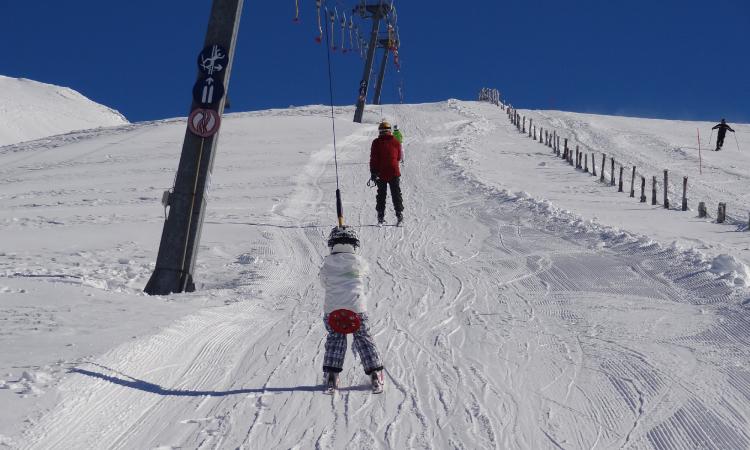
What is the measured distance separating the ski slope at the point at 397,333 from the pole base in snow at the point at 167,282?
0.32 metres

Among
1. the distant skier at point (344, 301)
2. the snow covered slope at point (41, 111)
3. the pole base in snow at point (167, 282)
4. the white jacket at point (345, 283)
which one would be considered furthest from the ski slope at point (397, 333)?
the snow covered slope at point (41, 111)

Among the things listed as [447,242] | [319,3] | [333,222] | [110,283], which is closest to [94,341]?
[110,283]

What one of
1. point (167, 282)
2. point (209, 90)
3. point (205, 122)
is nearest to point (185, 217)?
point (167, 282)

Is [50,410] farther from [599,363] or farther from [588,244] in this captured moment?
[588,244]

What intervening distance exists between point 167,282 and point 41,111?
147m

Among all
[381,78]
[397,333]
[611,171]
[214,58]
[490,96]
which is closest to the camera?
[397,333]

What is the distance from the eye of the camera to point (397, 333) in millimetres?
8062

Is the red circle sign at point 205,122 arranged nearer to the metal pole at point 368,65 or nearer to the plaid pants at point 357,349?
the plaid pants at point 357,349

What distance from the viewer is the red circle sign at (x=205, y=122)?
9.76 meters

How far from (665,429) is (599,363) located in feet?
4.94

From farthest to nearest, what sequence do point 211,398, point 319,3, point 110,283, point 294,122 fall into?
point 294,122 < point 319,3 < point 110,283 < point 211,398

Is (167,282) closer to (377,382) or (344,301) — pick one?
(344,301)

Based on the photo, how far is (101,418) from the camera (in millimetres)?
5469

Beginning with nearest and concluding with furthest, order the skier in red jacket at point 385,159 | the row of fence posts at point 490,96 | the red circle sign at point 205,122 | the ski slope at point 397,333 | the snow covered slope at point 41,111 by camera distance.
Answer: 1. the ski slope at point 397,333
2. the red circle sign at point 205,122
3. the skier in red jacket at point 385,159
4. the row of fence posts at point 490,96
5. the snow covered slope at point 41,111
